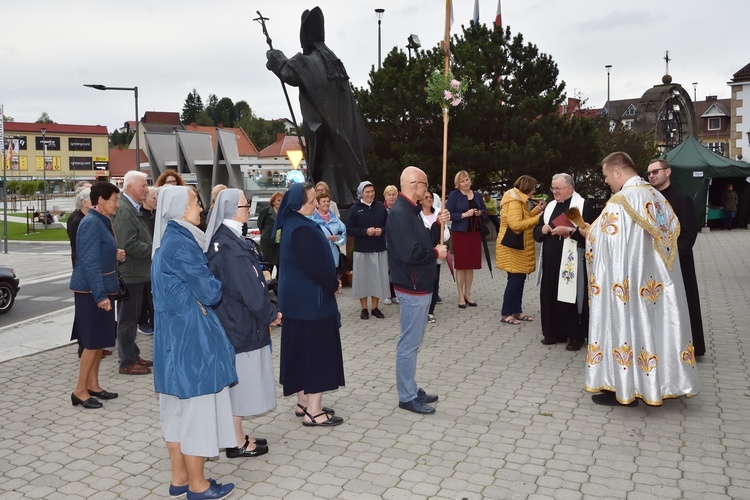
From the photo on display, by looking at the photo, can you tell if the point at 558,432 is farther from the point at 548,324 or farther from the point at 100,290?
the point at 100,290

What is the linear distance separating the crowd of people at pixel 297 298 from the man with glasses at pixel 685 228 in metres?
0.02

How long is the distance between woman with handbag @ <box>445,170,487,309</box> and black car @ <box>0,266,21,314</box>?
24.3 feet

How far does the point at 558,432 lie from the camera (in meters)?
5.48

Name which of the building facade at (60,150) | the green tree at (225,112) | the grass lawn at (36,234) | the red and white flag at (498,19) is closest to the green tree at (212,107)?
the green tree at (225,112)

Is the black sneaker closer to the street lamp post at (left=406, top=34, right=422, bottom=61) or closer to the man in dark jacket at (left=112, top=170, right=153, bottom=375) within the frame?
the man in dark jacket at (left=112, top=170, right=153, bottom=375)

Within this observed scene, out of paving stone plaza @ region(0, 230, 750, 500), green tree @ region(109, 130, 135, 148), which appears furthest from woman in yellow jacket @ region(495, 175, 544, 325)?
green tree @ region(109, 130, 135, 148)

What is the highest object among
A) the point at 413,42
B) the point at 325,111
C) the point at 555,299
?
the point at 413,42

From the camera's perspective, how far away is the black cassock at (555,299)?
807 cm

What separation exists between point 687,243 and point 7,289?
10453 millimetres

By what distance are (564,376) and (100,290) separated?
14.0 ft

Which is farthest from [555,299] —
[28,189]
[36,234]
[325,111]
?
[28,189]

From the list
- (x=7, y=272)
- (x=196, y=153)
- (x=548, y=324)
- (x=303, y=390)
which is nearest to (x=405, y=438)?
(x=303, y=390)

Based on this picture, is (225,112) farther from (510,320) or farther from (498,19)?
(510,320)

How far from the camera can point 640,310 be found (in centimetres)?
580
